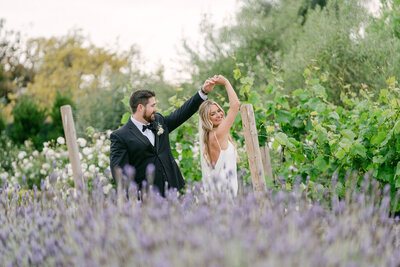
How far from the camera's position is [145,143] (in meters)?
4.29

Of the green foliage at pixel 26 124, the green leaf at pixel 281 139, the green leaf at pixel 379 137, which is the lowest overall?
the green leaf at pixel 379 137

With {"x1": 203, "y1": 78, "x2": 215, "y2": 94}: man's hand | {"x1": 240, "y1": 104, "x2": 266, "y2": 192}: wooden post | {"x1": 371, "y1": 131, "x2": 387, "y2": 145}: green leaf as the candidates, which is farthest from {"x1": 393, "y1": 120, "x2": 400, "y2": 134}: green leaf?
{"x1": 203, "y1": 78, "x2": 215, "y2": 94}: man's hand

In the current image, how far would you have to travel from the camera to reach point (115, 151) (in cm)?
427

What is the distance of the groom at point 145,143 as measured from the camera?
168 inches

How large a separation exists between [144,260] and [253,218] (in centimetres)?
83

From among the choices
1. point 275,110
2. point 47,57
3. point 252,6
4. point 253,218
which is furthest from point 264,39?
point 47,57

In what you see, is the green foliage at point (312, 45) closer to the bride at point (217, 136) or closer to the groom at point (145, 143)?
the bride at point (217, 136)

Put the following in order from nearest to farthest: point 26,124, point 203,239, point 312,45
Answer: point 203,239
point 312,45
point 26,124

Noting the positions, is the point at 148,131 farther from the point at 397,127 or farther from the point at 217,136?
the point at 397,127

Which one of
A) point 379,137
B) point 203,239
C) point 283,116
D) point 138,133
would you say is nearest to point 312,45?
point 283,116

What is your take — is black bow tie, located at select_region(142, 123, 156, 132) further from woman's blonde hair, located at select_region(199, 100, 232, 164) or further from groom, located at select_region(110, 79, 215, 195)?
woman's blonde hair, located at select_region(199, 100, 232, 164)

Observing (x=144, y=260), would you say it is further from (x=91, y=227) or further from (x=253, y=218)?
(x=253, y=218)

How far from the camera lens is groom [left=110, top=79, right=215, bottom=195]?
4270 mm

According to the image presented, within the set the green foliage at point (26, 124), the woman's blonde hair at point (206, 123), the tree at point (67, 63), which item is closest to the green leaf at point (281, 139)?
the woman's blonde hair at point (206, 123)
